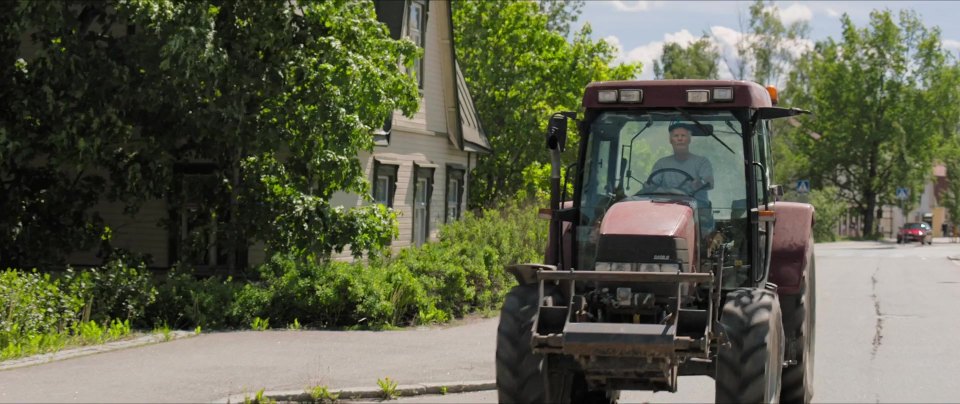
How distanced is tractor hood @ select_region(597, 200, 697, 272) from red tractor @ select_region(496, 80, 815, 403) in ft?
0.03

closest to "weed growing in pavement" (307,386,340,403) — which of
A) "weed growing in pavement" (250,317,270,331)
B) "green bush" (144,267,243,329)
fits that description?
"weed growing in pavement" (250,317,270,331)

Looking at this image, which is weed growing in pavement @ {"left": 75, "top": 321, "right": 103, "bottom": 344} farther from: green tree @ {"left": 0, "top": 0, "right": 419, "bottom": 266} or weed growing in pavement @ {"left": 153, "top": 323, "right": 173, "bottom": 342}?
green tree @ {"left": 0, "top": 0, "right": 419, "bottom": 266}

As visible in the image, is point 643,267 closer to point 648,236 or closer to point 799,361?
point 648,236

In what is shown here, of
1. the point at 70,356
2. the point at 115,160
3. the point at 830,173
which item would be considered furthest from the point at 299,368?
the point at 830,173

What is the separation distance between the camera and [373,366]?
39.0ft

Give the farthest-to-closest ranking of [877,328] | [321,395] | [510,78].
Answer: [510,78]
[877,328]
[321,395]

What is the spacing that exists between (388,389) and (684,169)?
11.1 feet

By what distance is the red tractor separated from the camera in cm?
778

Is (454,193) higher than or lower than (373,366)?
higher

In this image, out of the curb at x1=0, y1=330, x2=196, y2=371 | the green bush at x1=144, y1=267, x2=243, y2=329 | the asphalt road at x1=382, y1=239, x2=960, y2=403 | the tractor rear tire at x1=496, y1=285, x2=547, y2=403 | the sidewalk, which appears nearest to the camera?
the tractor rear tire at x1=496, y1=285, x2=547, y2=403

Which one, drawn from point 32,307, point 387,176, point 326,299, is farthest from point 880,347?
point 387,176

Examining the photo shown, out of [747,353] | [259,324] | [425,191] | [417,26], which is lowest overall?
[259,324]

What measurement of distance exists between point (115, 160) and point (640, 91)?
1148cm

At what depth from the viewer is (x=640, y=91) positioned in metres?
9.12
